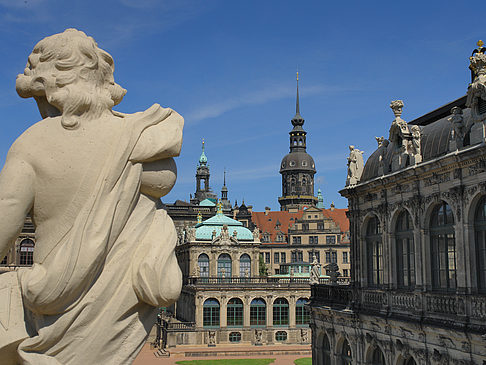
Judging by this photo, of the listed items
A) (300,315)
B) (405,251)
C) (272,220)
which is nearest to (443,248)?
(405,251)

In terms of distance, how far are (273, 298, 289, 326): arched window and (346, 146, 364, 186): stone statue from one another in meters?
32.5

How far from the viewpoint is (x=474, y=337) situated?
18016 millimetres

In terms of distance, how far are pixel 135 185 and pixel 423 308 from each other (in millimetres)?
20131

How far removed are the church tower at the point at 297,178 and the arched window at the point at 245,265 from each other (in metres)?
61.6

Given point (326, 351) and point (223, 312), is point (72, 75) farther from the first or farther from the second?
point (223, 312)

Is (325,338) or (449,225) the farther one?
(325,338)

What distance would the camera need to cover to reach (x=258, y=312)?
58.8 metres

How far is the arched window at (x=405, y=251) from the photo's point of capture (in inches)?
936

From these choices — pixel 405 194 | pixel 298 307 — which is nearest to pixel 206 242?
pixel 298 307

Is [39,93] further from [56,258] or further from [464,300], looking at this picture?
[464,300]

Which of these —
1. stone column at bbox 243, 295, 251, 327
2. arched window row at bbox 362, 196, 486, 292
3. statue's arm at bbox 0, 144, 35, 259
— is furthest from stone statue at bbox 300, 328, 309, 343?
statue's arm at bbox 0, 144, 35, 259

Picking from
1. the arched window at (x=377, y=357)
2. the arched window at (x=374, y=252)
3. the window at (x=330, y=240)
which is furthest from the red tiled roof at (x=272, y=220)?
the arched window at (x=377, y=357)

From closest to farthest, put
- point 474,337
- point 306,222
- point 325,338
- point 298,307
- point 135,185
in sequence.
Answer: point 135,185 → point 474,337 → point 325,338 → point 298,307 → point 306,222

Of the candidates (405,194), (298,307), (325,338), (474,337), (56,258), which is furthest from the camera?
(298,307)
